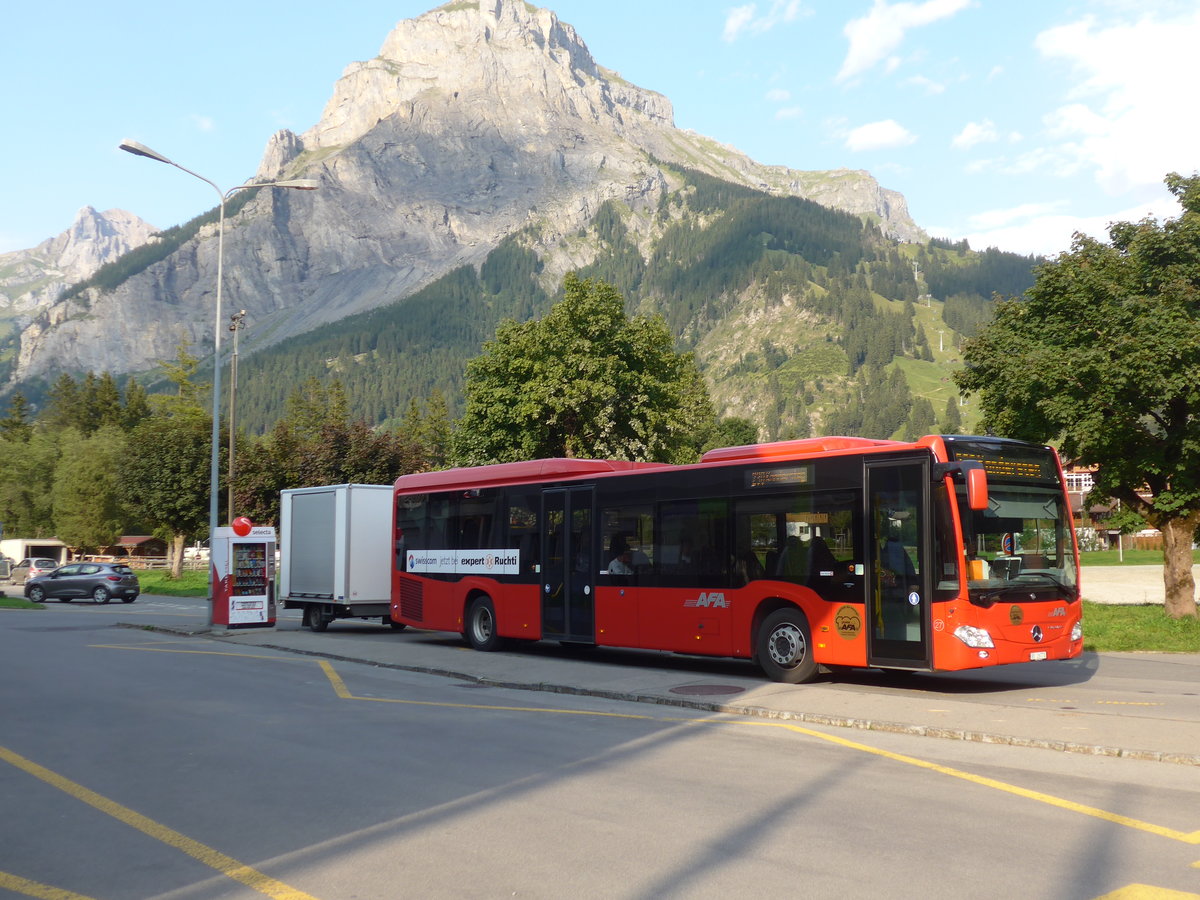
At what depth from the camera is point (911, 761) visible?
9.26 meters

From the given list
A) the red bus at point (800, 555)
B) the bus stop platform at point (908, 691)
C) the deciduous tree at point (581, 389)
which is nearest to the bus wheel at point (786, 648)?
the red bus at point (800, 555)

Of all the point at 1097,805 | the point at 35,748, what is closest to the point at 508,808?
the point at 1097,805

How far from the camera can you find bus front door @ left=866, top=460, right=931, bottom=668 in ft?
43.0

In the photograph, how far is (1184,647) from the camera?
19.5 meters

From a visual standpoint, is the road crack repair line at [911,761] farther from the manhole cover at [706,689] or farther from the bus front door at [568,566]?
the bus front door at [568,566]

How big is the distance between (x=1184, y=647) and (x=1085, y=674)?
4.88 metres

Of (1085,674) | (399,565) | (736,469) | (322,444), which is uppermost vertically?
(322,444)

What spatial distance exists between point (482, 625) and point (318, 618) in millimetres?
6977

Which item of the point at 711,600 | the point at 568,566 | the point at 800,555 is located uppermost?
the point at 800,555

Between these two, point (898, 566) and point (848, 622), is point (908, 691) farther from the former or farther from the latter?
point (898, 566)

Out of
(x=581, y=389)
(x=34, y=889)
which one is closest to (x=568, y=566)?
(x=34, y=889)

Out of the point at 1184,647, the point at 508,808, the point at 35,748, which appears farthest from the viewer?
the point at 1184,647

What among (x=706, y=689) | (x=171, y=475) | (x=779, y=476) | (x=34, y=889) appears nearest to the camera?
(x=34, y=889)

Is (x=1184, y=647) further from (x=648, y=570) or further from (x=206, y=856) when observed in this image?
(x=206, y=856)
